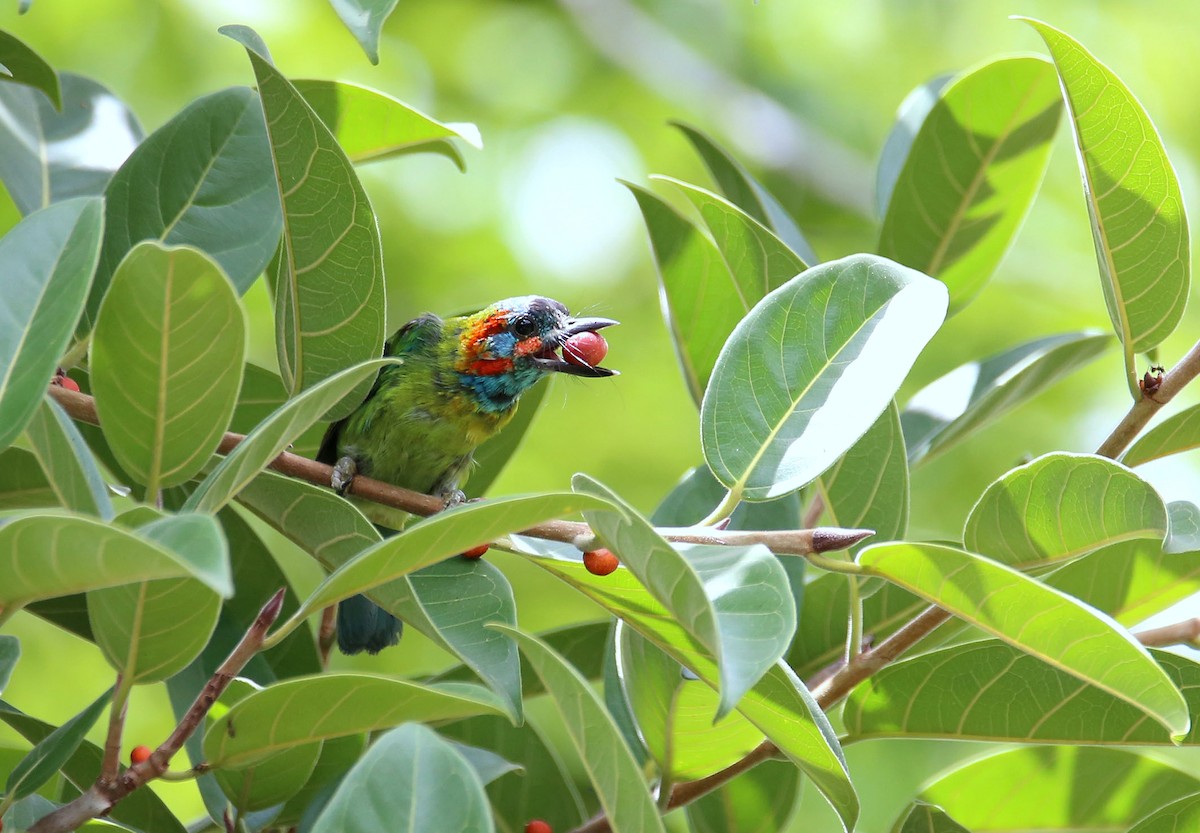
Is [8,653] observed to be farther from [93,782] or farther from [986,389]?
[986,389]

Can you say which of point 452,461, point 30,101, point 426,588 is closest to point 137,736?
point 452,461

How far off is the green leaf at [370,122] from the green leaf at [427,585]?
69cm

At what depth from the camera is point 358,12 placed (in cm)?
140

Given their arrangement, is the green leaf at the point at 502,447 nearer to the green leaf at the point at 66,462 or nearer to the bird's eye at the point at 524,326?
the bird's eye at the point at 524,326

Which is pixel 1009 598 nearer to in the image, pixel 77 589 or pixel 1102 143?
pixel 1102 143

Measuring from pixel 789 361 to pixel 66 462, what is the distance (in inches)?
34.7

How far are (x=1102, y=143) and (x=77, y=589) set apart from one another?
145 centimetres

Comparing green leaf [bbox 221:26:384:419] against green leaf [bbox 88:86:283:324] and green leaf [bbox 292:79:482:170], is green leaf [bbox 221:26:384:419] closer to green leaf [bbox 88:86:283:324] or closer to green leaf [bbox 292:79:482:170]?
green leaf [bbox 88:86:283:324]

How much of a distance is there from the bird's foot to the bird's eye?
0.51 m

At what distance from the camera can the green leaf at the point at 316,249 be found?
4.85 feet

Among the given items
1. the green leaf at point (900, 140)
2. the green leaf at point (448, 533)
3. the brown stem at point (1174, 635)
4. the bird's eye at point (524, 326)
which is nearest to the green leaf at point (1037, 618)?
the green leaf at point (448, 533)

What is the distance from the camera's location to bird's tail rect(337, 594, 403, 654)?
8.51ft

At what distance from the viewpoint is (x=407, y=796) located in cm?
106

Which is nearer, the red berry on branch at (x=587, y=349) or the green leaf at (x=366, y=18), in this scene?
the green leaf at (x=366, y=18)
